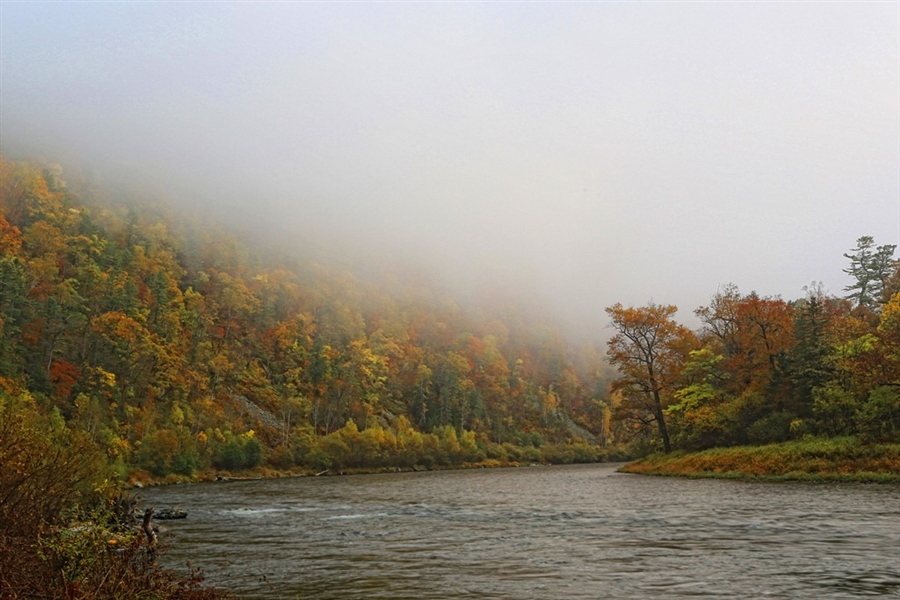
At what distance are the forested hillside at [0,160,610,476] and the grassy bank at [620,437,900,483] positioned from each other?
6587 centimetres

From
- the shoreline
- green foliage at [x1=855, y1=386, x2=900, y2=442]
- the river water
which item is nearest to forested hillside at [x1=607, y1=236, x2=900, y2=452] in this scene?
green foliage at [x1=855, y1=386, x2=900, y2=442]

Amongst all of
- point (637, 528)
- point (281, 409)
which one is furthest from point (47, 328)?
point (637, 528)

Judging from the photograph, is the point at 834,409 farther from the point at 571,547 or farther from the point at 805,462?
the point at 571,547

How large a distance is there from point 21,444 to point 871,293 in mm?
113934

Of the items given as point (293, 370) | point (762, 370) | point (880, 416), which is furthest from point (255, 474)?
point (880, 416)

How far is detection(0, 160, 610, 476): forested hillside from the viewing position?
10138cm

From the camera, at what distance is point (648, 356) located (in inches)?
3051

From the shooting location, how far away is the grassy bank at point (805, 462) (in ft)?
151

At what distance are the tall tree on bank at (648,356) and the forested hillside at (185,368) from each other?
6109cm

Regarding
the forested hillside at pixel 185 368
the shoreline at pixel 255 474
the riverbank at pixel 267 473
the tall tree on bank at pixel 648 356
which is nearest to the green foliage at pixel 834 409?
the tall tree on bank at pixel 648 356

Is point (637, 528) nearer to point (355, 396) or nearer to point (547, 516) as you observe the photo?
point (547, 516)

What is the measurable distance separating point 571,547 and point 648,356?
186 feet

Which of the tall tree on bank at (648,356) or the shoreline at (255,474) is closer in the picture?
the tall tree on bank at (648,356)

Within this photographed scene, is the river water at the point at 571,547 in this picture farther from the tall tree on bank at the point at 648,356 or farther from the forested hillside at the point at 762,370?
the tall tree on bank at the point at 648,356
